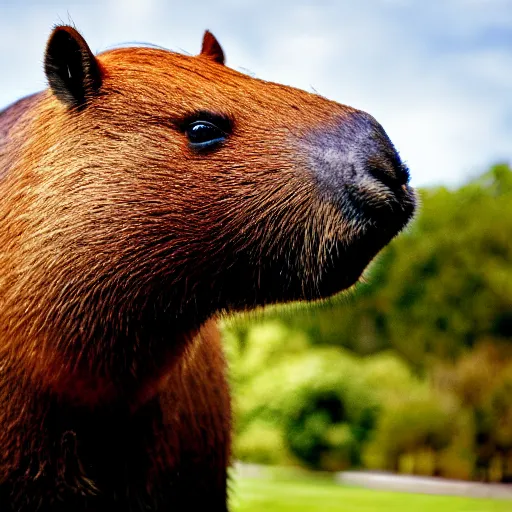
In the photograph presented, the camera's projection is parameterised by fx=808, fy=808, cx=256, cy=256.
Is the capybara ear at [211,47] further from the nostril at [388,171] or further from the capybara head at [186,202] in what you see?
the nostril at [388,171]

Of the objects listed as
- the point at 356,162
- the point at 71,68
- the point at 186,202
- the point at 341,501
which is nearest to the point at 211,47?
the point at 71,68

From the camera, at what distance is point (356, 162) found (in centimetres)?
289

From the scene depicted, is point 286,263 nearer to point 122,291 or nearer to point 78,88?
point 122,291

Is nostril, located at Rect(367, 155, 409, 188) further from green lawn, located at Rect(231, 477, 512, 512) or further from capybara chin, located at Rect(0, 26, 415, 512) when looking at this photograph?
green lawn, located at Rect(231, 477, 512, 512)

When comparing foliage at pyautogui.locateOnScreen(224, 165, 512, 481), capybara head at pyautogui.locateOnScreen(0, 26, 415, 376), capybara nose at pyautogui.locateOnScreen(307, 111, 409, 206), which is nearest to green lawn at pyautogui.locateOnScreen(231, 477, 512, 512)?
foliage at pyautogui.locateOnScreen(224, 165, 512, 481)

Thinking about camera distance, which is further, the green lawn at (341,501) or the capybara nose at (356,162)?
the green lawn at (341,501)

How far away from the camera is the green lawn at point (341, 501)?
15.0 metres

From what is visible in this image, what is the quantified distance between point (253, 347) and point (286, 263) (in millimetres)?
24457

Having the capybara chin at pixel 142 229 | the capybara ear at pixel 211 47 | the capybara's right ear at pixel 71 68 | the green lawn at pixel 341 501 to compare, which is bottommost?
the green lawn at pixel 341 501

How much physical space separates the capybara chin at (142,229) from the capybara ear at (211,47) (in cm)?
56

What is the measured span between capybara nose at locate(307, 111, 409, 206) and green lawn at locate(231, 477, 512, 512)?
11284 mm

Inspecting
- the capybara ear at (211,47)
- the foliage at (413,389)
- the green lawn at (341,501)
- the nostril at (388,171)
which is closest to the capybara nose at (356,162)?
the nostril at (388,171)

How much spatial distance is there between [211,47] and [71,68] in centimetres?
92

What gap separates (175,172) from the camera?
3.08 meters
